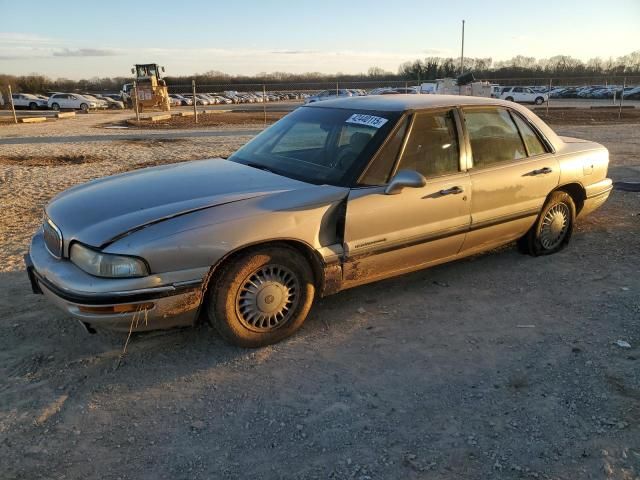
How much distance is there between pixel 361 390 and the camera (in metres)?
3.09

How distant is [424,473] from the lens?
7.98 ft

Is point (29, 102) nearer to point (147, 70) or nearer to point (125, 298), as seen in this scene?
point (147, 70)

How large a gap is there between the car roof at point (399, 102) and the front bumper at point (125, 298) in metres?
2.10

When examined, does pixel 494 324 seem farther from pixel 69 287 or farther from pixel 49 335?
pixel 49 335

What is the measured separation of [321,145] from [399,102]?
2.45 ft

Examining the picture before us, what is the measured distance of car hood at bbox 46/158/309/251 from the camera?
3170 mm

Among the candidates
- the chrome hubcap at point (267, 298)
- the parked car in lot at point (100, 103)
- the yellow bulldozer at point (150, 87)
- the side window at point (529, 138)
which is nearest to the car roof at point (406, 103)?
the side window at point (529, 138)

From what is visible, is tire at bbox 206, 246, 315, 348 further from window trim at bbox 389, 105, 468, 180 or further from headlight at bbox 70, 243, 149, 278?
window trim at bbox 389, 105, 468, 180

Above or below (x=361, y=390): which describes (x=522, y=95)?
above

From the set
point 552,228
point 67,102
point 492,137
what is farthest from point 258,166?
point 67,102

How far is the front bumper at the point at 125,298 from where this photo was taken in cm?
299

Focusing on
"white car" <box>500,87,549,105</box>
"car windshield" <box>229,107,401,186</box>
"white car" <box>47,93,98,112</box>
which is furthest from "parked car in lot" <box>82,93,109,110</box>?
"car windshield" <box>229,107,401,186</box>

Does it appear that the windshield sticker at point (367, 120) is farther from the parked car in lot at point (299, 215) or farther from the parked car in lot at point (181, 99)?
the parked car in lot at point (181, 99)

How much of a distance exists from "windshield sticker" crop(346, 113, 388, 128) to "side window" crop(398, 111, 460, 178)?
0.26 meters
